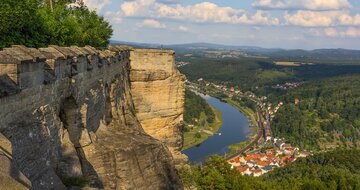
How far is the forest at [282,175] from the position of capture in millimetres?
28203

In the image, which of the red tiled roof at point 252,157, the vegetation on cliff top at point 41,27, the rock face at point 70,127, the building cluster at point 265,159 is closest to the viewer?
the rock face at point 70,127

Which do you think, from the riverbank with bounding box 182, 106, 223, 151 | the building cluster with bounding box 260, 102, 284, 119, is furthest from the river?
the building cluster with bounding box 260, 102, 284, 119

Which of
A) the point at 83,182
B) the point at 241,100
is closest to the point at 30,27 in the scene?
the point at 83,182

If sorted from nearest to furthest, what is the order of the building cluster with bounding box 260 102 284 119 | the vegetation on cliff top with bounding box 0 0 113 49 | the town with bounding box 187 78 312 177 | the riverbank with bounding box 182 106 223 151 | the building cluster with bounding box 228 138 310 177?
the vegetation on cliff top with bounding box 0 0 113 49, the building cluster with bounding box 228 138 310 177, the town with bounding box 187 78 312 177, the riverbank with bounding box 182 106 223 151, the building cluster with bounding box 260 102 284 119

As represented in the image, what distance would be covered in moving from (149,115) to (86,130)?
10347 millimetres

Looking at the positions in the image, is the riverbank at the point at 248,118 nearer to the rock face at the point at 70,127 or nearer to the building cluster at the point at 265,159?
the building cluster at the point at 265,159

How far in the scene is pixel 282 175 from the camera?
75875mm

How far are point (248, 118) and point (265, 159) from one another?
4941 centimetres

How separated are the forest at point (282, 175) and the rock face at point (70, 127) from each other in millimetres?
4549

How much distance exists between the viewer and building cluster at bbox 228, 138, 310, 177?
90.9 m

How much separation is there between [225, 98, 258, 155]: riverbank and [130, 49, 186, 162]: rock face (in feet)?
268

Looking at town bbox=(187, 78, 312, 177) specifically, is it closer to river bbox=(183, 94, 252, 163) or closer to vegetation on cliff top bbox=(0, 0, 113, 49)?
river bbox=(183, 94, 252, 163)

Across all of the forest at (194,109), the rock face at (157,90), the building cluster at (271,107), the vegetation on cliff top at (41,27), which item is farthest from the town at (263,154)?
the rock face at (157,90)

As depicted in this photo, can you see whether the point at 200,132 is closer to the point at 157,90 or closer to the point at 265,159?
the point at 265,159
